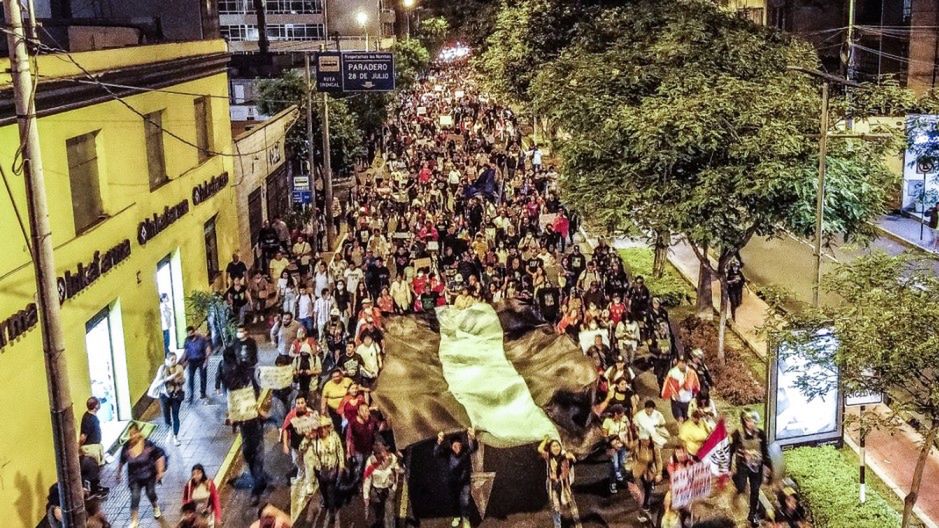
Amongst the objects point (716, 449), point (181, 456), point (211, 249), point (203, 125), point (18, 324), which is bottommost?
point (181, 456)

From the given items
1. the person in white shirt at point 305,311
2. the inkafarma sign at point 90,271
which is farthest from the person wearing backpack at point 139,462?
the person in white shirt at point 305,311

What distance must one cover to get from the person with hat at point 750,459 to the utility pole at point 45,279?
24.2ft

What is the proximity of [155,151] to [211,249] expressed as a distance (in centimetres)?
451

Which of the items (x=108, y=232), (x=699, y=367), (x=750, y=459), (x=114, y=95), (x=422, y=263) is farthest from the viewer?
(x=422, y=263)

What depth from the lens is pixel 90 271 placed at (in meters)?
14.8

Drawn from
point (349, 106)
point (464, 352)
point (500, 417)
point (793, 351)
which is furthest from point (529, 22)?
point (793, 351)

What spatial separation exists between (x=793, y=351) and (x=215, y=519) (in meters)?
6.66

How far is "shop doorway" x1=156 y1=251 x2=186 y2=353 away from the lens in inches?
734

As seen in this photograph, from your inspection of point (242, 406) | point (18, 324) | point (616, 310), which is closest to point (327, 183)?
point (616, 310)

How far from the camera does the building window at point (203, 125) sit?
21.9 meters

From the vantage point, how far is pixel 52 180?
13.8 m

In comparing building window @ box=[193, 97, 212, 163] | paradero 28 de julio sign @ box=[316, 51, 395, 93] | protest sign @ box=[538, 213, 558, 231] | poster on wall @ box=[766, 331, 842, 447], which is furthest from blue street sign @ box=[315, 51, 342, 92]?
poster on wall @ box=[766, 331, 842, 447]

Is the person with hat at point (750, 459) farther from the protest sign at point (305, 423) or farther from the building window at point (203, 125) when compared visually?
the building window at point (203, 125)

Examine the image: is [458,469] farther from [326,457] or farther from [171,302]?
[171,302]
